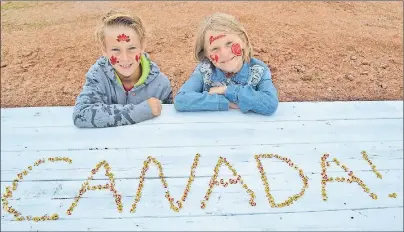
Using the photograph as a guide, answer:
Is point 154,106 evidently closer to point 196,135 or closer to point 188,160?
point 196,135

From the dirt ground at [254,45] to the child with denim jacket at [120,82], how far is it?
1727 millimetres

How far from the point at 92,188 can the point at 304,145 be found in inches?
52.9

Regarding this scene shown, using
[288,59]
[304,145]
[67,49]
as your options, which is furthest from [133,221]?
[67,49]

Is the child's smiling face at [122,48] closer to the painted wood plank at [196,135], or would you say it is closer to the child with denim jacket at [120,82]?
the child with denim jacket at [120,82]

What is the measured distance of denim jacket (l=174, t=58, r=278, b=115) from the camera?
3217 millimetres

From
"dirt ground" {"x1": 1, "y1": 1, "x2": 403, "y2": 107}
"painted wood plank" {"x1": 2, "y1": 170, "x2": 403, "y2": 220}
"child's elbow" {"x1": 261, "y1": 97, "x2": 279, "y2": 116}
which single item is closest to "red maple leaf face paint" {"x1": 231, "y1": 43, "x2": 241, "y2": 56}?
"child's elbow" {"x1": 261, "y1": 97, "x2": 279, "y2": 116}

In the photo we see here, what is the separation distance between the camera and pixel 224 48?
3.27 meters

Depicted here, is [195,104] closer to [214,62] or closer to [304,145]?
[214,62]

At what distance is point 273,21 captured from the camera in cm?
672

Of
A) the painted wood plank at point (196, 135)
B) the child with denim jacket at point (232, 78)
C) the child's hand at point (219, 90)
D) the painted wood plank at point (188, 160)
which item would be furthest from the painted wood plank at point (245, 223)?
the child's hand at point (219, 90)

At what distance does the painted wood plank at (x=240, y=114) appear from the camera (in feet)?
10.7

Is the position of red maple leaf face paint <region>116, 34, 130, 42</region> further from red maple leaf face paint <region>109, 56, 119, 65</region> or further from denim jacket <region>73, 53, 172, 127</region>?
denim jacket <region>73, 53, 172, 127</region>

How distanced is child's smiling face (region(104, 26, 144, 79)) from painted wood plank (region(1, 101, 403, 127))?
390mm

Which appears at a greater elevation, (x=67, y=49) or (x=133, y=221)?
(x=67, y=49)
